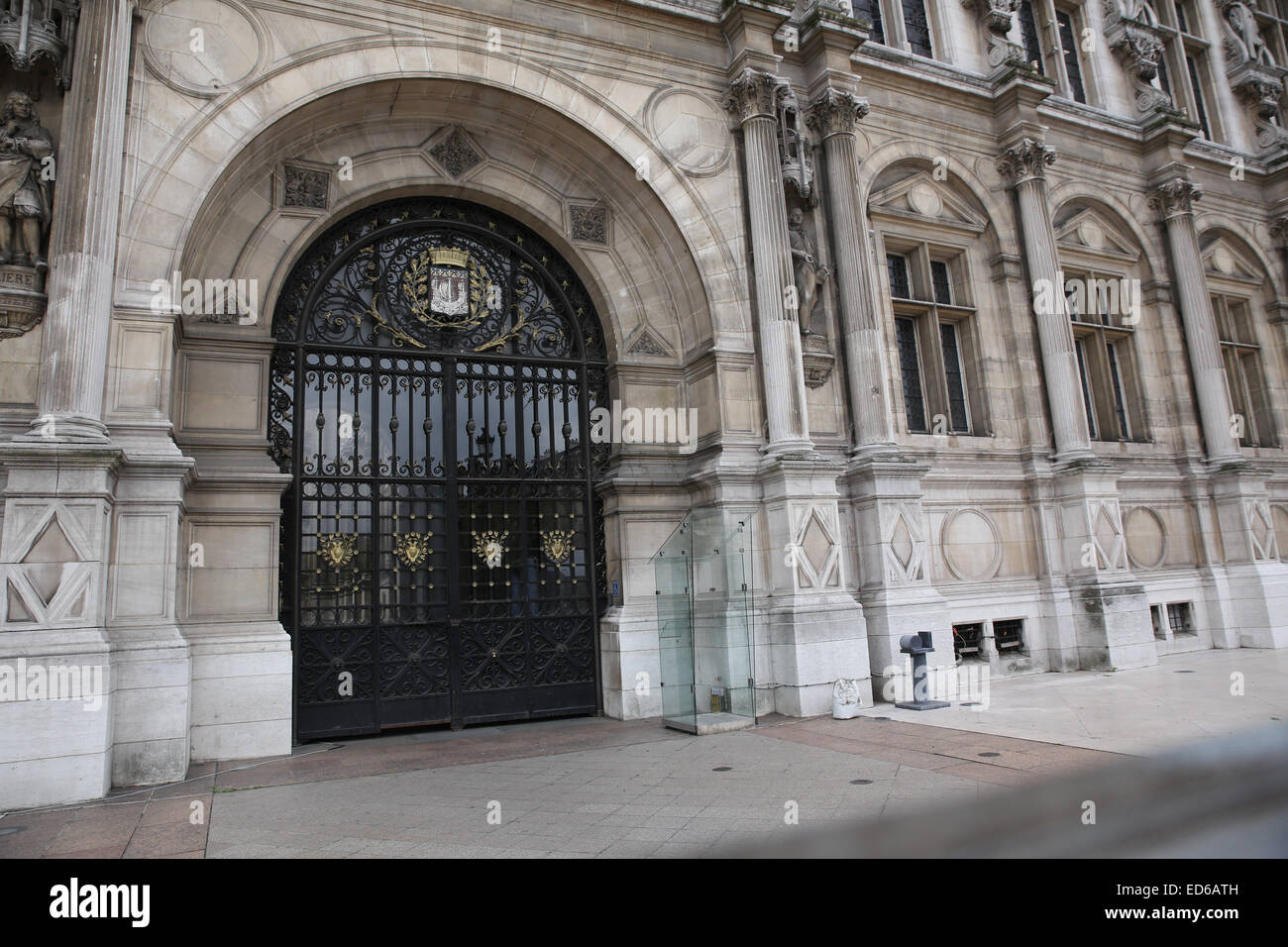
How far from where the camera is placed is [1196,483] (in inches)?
658

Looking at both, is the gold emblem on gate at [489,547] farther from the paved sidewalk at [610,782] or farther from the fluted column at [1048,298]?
the fluted column at [1048,298]

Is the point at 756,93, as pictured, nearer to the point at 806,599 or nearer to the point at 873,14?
the point at 873,14

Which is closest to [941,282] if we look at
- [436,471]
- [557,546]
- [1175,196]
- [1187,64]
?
[1175,196]

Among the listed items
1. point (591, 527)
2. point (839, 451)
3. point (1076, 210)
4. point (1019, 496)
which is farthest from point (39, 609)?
point (1076, 210)

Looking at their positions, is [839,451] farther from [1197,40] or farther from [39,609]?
[1197,40]

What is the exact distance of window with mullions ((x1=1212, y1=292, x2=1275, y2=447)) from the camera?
61.6 feet

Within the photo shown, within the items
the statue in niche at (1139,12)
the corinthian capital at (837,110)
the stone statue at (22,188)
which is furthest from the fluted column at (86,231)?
the statue in niche at (1139,12)

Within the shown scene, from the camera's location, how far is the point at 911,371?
595 inches

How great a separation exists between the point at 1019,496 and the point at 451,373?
31.9ft

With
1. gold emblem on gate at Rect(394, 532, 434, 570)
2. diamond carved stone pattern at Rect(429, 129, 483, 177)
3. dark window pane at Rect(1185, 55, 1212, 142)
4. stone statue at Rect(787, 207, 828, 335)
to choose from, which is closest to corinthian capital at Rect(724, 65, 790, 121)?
stone statue at Rect(787, 207, 828, 335)

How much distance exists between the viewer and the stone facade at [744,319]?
8.83 meters

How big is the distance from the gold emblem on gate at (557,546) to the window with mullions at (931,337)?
627cm

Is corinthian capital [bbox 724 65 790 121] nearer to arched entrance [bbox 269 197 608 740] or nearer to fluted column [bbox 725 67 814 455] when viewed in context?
fluted column [bbox 725 67 814 455]

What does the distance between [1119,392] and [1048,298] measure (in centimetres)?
344
